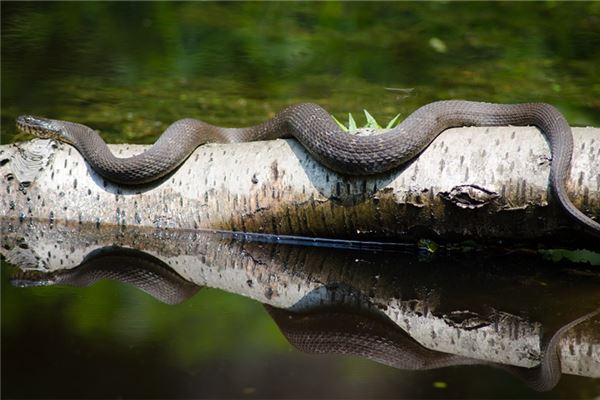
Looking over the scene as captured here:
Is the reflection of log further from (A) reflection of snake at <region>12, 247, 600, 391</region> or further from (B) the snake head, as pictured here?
(A) reflection of snake at <region>12, 247, 600, 391</region>

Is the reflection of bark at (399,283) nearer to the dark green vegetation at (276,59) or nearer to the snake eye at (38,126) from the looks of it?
the snake eye at (38,126)

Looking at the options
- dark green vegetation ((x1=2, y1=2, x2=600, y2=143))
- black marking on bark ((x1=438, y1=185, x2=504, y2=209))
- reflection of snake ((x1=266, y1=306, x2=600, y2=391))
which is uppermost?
dark green vegetation ((x1=2, y1=2, x2=600, y2=143))

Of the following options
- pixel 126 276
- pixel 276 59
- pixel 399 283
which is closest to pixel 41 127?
pixel 126 276

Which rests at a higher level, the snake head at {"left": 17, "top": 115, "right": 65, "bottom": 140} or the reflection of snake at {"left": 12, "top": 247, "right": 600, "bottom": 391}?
the snake head at {"left": 17, "top": 115, "right": 65, "bottom": 140}

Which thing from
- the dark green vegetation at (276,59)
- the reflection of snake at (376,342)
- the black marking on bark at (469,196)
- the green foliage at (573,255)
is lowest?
the reflection of snake at (376,342)

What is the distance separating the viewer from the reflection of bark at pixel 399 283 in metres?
4.75

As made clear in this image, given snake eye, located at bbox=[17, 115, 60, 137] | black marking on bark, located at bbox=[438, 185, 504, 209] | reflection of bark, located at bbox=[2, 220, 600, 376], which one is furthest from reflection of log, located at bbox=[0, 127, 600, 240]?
snake eye, located at bbox=[17, 115, 60, 137]

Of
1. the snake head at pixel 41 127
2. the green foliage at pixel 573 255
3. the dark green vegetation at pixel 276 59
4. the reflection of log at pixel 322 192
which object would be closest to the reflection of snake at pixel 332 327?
Answer: the reflection of log at pixel 322 192

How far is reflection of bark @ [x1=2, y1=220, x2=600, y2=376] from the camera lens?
4750 millimetres

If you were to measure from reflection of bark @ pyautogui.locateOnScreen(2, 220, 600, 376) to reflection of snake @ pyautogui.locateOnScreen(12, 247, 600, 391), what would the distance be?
0.07 m

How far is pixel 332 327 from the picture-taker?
195 inches

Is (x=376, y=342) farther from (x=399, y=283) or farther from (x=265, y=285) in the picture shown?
(x=265, y=285)

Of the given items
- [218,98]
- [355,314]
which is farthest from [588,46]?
[355,314]

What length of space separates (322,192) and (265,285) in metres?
0.96
